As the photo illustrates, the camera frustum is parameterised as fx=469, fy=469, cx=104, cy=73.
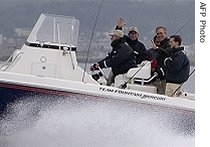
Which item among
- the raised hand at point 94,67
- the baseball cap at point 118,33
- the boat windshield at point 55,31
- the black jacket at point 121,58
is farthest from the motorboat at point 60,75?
the baseball cap at point 118,33

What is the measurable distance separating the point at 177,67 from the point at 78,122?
1.35 metres

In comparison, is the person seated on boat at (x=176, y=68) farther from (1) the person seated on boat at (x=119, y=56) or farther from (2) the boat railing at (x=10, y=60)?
(2) the boat railing at (x=10, y=60)

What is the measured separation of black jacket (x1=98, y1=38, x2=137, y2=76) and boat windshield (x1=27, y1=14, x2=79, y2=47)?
1.65 ft

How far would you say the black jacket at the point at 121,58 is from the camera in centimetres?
571

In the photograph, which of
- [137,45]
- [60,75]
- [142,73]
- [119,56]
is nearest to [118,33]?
[119,56]

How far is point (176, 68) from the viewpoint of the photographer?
5.49m

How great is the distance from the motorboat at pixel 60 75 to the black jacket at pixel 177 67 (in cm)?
24

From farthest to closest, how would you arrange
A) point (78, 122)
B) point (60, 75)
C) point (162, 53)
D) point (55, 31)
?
point (162, 53)
point (55, 31)
point (60, 75)
point (78, 122)

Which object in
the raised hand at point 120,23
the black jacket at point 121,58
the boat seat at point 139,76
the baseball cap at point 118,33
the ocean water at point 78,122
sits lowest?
the ocean water at point 78,122

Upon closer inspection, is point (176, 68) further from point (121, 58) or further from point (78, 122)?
point (78, 122)

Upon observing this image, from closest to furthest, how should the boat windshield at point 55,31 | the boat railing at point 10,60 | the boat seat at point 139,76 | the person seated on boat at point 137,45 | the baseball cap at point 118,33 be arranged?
the boat railing at point 10,60 < the boat windshield at point 55,31 < the boat seat at point 139,76 < the baseball cap at point 118,33 < the person seated on boat at point 137,45

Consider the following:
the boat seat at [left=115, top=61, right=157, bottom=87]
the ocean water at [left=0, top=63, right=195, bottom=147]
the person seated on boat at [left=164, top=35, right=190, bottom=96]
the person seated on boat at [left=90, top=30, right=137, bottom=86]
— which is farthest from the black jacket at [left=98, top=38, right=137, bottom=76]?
the ocean water at [left=0, top=63, right=195, bottom=147]
